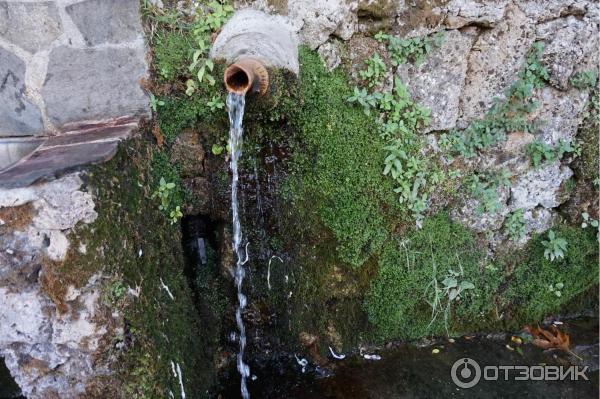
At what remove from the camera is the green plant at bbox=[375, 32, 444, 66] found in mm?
2756

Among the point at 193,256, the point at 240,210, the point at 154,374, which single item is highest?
the point at 240,210

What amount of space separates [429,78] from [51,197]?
2192mm

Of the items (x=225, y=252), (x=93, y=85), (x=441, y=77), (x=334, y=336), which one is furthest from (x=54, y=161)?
(x=441, y=77)

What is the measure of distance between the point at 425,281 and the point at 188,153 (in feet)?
5.79

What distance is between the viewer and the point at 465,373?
2920 mm

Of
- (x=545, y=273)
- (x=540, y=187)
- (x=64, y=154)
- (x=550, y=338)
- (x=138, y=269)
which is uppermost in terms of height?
(x=64, y=154)

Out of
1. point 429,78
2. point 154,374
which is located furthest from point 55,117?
point 429,78

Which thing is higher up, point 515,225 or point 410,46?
point 410,46

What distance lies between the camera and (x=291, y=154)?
2.83 m

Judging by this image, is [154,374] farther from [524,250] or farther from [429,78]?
[524,250]

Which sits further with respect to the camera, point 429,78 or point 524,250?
point 524,250

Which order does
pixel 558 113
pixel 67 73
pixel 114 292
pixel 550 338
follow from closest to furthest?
pixel 114 292
pixel 67 73
pixel 558 113
pixel 550 338

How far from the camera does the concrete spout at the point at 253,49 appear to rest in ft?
7.22

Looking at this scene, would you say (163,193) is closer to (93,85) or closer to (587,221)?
(93,85)
